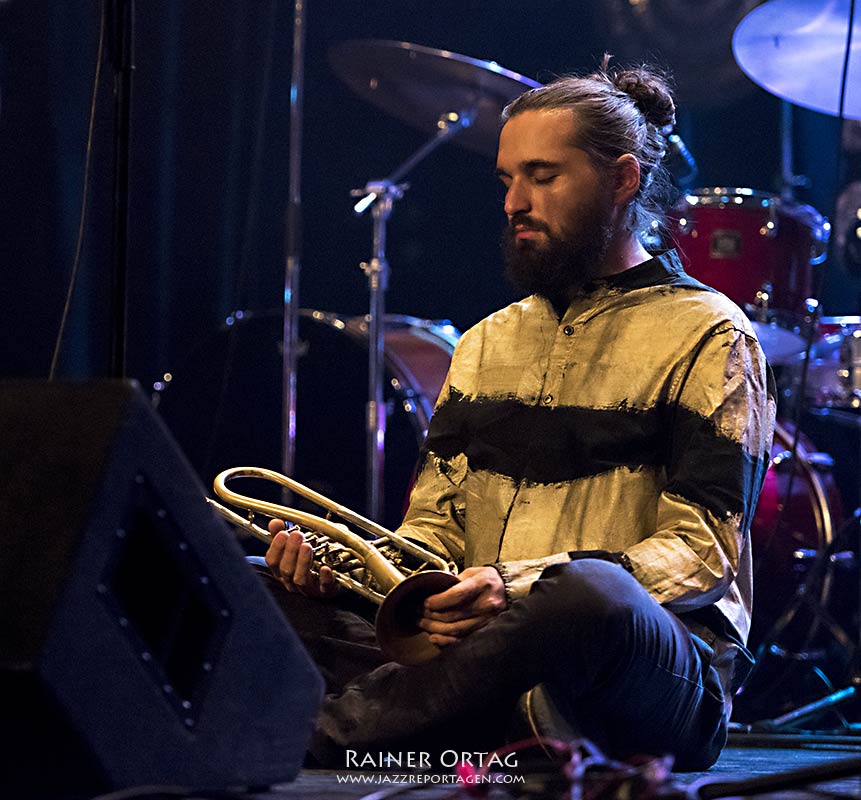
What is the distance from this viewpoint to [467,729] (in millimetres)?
1874

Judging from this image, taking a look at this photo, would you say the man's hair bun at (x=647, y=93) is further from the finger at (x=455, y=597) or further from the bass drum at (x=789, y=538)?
the bass drum at (x=789, y=538)

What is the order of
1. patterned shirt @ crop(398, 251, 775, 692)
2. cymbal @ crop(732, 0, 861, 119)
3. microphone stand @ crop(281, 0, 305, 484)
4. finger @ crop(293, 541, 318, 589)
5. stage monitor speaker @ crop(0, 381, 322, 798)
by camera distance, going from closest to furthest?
1. stage monitor speaker @ crop(0, 381, 322, 798)
2. patterned shirt @ crop(398, 251, 775, 692)
3. finger @ crop(293, 541, 318, 589)
4. cymbal @ crop(732, 0, 861, 119)
5. microphone stand @ crop(281, 0, 305, 484)

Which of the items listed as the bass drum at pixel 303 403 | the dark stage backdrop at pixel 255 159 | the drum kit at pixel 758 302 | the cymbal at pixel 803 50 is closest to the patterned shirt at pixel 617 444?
the drum kit at pixel 758 302

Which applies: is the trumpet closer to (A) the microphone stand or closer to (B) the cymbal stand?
(A) the microphone stand

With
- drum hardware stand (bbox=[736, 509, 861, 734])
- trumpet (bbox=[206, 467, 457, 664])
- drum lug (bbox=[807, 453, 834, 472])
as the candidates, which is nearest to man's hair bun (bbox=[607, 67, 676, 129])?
trumpet (bbox=[206, 467, 457, 664])

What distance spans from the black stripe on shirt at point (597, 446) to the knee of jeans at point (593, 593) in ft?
1.00

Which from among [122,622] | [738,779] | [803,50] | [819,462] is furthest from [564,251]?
[819,462]

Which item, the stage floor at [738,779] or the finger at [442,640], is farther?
the finger at [442,640]

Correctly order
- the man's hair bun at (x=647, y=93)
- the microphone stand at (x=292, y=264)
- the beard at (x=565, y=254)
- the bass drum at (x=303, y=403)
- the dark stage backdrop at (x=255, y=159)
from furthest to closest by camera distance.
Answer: the bass drum at (x=303, y=403) < the dark stage backdrop at (x=255, y=159) < the microphone stand at (x=292, y=264) < the man's hair bun at (x=647, y=93) < the beard at (x=565, y=254)

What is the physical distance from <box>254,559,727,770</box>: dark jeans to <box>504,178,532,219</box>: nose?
862 millimetres

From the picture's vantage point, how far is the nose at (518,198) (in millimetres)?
2459

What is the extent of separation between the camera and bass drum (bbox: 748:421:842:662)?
13.3ft

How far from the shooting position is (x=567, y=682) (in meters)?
1.84

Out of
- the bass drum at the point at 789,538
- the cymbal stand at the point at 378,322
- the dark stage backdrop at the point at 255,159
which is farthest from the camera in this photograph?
the dark stage backdrop at the point at 255,159
